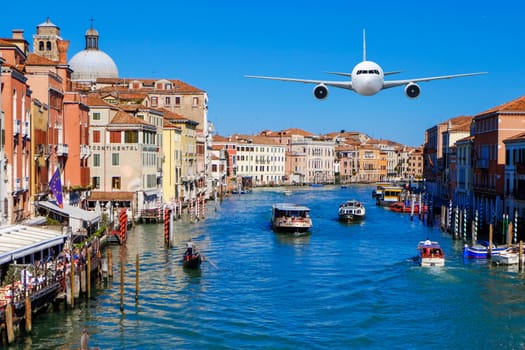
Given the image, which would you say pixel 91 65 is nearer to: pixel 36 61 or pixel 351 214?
pixel 351 214

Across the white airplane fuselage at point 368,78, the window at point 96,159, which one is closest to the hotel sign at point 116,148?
the window at point 96,159

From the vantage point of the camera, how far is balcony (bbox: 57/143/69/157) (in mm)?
27847

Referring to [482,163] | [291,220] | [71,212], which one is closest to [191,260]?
[71,212]

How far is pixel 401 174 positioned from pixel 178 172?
282 feet

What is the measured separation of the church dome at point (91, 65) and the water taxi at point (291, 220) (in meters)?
35.8

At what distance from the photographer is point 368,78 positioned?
764 inches

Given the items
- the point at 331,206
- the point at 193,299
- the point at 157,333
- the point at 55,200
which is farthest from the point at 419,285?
the point at 331,206

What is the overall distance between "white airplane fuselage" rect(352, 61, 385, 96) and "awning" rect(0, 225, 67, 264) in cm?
781

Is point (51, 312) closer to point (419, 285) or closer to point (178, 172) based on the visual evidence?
point (419, 285)

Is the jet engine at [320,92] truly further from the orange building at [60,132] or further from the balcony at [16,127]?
the orange building at [60,132]

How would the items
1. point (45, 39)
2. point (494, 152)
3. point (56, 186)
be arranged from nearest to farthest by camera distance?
point (56, 186), point (494, 152), point (45, 39)

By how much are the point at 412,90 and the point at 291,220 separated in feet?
50.8

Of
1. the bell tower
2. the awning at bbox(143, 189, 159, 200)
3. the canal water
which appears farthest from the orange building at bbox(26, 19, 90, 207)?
the bell tower

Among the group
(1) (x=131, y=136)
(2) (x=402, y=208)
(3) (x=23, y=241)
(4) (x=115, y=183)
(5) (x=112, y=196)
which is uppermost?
(1) (x=131, y=136)
